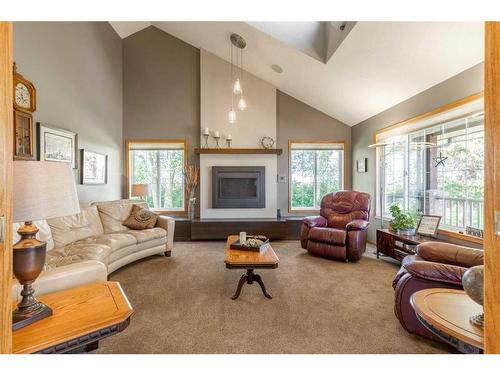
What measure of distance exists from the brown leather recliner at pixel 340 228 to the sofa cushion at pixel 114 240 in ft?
8.50

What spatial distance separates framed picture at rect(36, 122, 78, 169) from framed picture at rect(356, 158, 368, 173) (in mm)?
4931

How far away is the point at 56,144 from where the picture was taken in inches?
130

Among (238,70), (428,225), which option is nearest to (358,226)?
(428,225)

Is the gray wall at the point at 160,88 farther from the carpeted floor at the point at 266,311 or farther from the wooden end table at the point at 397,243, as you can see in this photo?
the wooden end table at the point at 397,243

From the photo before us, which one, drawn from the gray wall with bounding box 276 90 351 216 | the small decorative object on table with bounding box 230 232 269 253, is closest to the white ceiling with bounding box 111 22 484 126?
the gray wall with bounding box 276 90 351 216

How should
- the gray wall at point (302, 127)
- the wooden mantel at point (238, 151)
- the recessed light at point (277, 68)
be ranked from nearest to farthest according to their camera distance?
the recessed light at point (277, 68)
the wooden mantel at point (238, 151)
the gray wall at point (302, 127)

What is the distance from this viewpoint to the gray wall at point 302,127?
540cm

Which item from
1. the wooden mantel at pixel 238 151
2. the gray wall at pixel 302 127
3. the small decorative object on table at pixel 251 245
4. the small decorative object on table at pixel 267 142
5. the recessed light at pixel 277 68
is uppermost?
the recessed light at pixel 277 68

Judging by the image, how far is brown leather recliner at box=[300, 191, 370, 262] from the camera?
349cm

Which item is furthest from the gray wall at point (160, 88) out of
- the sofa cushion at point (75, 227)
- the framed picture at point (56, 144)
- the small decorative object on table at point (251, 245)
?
the small decorative object on table at point (251, 245)

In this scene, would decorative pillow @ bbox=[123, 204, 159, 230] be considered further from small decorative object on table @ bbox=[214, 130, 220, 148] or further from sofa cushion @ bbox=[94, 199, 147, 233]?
small decorative object on table @ bbox=[214, 130, 220, 148]

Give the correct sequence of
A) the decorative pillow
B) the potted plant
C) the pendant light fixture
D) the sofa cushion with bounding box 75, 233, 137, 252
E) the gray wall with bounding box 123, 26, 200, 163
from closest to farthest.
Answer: the sofa cushion with bounding box 75, 233, 137, 252
the potted plant
the decorative pillow
the pendant light fixture
the gray wall with bounding box 123, 26, 200, 163
